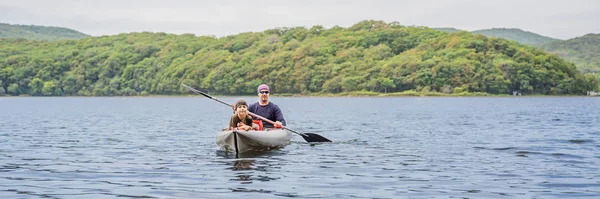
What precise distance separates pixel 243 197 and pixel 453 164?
24.6 ft

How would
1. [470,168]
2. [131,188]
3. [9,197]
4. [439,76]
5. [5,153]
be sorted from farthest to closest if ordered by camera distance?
[439,76] → [5,153] → [470,168] → [131,188] → [9,197]

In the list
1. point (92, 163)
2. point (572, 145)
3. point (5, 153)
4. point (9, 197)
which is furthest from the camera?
point (572, 145)

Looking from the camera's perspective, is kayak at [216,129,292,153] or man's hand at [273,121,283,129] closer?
kayak at [216,129,292,153]

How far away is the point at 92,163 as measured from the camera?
21.1 m

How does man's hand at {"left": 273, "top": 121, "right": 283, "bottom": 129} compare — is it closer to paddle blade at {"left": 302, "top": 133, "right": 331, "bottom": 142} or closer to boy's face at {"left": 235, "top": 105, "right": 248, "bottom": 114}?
boy's face at {"left": 235, "top": 105, "right": 248, "bottom": 114}

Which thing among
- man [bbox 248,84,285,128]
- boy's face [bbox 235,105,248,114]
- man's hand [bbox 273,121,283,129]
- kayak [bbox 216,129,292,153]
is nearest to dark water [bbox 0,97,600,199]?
kayak [bbox 216,129,292,153]

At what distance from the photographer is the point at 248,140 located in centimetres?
2295

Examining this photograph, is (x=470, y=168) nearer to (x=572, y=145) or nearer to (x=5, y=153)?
(x=572, y=145)

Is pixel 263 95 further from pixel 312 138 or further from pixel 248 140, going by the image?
pixel 312 138

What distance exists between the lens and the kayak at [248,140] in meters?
22.6

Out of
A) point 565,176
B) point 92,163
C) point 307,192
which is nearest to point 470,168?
point 565,176

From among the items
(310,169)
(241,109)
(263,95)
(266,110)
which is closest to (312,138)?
(266,110)

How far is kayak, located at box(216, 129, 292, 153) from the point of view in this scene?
890 inches

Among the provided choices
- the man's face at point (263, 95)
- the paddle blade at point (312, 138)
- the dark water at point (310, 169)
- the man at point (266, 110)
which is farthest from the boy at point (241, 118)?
the paddle blade at point (312, 138)
